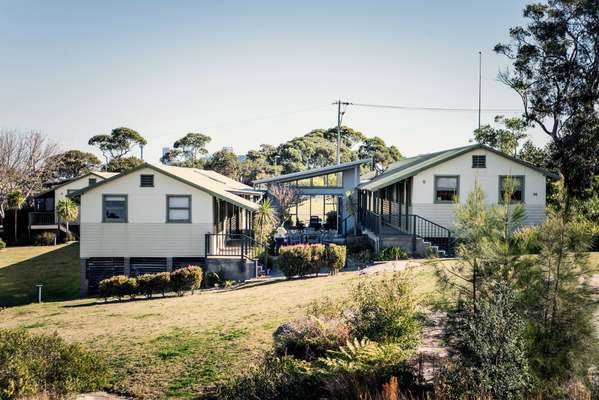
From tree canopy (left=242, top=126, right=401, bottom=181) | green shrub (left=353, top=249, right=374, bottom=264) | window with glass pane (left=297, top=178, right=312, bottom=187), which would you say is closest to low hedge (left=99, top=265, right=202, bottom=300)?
green shrub (left=353, top=249, right=374, bottom=264)

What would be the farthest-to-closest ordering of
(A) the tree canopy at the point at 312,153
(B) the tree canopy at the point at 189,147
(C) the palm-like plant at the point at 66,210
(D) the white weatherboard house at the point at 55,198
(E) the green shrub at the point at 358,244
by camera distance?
(B) the tree canopy at the point at 189,147 < (A) the tree canopy at the point at 312,153 < (D) the white weatherboard house at the point at 55,198 < (C) the palm-like plant at the point at 66,210 < (E) the green shrub at the point at 358,244

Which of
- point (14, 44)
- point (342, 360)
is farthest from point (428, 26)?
point (14, 44)

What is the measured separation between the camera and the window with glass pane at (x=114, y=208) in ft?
74.4

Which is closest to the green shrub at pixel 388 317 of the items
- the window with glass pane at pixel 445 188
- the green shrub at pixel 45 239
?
the window with glass pane at pixel 445 188

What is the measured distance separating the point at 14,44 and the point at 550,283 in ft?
109

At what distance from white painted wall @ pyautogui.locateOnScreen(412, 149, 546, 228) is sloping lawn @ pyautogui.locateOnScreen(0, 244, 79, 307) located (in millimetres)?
16959

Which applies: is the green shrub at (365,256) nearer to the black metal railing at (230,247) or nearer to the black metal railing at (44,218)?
the black metal railing at (230,247)

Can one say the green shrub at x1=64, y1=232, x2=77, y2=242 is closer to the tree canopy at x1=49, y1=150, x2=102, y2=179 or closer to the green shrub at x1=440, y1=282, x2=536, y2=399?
the tree canopy at x1=49, y1=150, x2=102, y2=179

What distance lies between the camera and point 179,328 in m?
11.9

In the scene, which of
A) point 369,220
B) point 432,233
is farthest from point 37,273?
point 432,233

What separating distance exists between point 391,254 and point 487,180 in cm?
599

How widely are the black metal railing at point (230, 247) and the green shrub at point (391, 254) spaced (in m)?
5.78

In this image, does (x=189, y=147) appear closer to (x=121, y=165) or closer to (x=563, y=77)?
(x=121, y=165)

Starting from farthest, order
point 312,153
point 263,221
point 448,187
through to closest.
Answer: point 312,153 < point 263,221 < point 448,187
